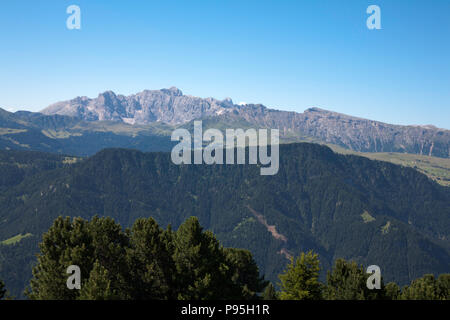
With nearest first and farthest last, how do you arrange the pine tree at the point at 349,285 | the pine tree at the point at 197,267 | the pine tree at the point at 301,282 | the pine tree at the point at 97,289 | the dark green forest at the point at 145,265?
the pine tree at the point at 97,289 → the pine tree at the point at 301,282 → the dark green forest at the point at 145,265 → the pine tree at the point at 197,267 → the pine tree at the point at 349,285

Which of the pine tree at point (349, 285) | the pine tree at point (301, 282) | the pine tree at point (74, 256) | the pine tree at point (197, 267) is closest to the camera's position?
the pine tree at point (301, 282)

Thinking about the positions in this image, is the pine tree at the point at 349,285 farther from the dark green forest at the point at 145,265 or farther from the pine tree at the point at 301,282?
the pine tree at the point at 301,282

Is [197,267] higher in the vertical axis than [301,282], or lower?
lower

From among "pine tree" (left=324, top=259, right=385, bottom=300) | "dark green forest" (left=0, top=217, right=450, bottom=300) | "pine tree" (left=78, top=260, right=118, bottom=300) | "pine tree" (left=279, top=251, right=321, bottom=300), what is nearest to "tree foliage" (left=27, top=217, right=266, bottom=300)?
"dark green forest" (left=0, top=217, right=450, bottom=300)

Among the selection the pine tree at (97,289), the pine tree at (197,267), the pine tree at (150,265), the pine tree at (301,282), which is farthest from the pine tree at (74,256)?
the pine tree at (301,282)

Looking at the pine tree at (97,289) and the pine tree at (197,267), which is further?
the pine tree at (197,267)

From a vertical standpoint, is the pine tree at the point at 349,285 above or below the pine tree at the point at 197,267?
below

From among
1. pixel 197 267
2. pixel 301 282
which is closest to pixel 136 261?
pixel 197 267

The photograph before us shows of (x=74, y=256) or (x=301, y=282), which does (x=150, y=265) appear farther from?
(x=301, y=282)

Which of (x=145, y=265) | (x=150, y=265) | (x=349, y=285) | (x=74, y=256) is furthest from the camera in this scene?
(x=349, y=285)
